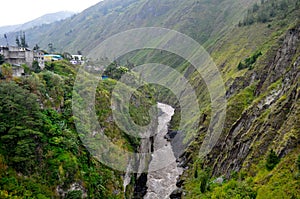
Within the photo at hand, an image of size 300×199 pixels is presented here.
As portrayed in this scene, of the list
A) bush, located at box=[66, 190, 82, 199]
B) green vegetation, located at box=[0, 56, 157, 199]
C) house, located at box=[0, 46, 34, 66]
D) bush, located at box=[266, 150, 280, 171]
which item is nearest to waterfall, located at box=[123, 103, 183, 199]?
green vegetation, located at box=[0, 56, 157, 199]

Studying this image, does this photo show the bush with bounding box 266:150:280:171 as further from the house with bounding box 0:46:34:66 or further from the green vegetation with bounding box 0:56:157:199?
the house with bounding box 0:46:34:66

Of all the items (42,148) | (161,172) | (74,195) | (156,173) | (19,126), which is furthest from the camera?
(161,172)

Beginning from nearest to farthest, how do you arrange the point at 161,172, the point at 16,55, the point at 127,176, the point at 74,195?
the point at 74,195
the point at 127,176
the point at 16,55
the point at 161,172

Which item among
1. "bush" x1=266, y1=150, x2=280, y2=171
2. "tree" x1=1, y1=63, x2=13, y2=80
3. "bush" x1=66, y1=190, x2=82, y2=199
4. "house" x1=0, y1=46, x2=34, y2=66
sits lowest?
"bush" x1=66, y1=190, x2=82, y2=199

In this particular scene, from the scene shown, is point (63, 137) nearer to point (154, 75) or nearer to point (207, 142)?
point (207, 142)

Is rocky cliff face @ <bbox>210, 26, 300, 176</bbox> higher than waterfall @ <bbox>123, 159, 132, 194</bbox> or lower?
higher

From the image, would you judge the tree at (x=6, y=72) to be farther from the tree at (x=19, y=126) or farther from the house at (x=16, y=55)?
the house at (x=16, y=55)

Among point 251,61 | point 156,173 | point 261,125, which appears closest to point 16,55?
point 156,173

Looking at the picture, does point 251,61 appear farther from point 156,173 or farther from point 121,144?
point 121,144

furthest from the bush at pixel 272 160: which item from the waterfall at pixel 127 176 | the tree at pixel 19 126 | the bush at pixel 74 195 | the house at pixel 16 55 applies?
the house at pixel 16 55
